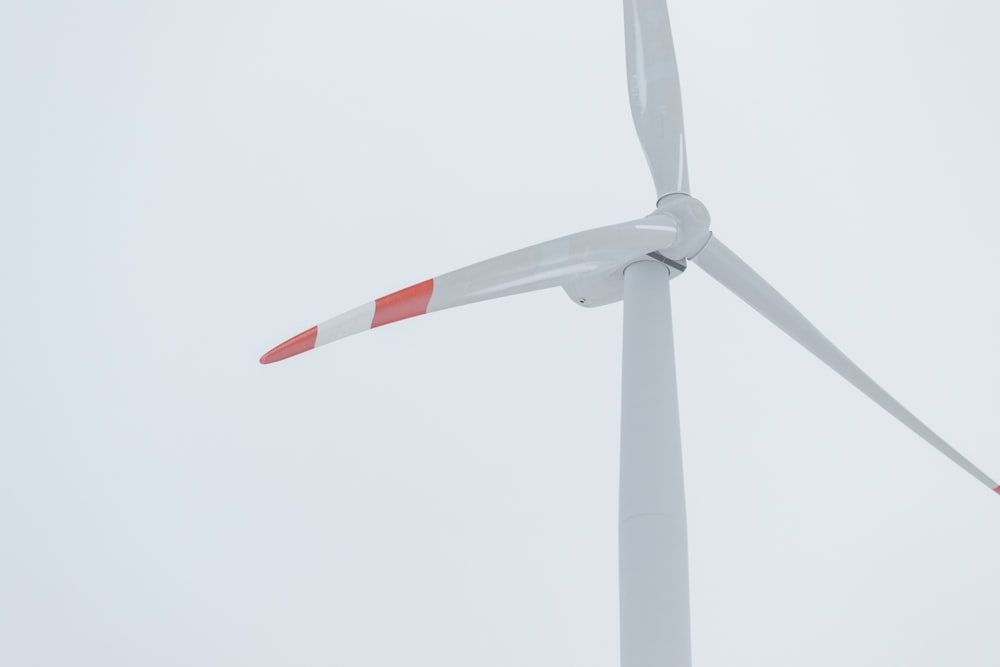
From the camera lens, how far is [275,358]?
9531mm

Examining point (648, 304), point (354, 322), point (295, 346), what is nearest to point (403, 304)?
point (354, 322)

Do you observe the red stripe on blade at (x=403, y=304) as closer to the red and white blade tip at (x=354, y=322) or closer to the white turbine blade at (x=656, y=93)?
the red and white blade tip at (x=354, y=322)

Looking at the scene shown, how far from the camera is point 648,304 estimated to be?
33.8ft

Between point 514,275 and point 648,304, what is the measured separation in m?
A: 1.35

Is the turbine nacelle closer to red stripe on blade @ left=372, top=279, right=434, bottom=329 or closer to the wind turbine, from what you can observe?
the wind turbine

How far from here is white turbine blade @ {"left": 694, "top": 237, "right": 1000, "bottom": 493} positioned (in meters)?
11.4

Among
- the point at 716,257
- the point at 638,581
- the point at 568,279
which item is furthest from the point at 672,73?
the point at 638,581

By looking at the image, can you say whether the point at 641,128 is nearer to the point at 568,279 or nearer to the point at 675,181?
the point at 675,181

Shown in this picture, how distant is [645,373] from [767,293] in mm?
2924

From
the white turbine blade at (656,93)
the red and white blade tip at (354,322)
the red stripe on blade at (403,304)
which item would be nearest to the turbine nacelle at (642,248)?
the white turbine blade at (656,93)

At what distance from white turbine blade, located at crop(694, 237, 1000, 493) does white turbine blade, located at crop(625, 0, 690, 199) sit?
35.1 inches

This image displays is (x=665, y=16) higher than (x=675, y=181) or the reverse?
higher

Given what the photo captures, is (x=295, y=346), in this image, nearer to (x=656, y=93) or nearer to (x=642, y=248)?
(x=642, y=248)

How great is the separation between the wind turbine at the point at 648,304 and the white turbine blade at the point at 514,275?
1 cm
